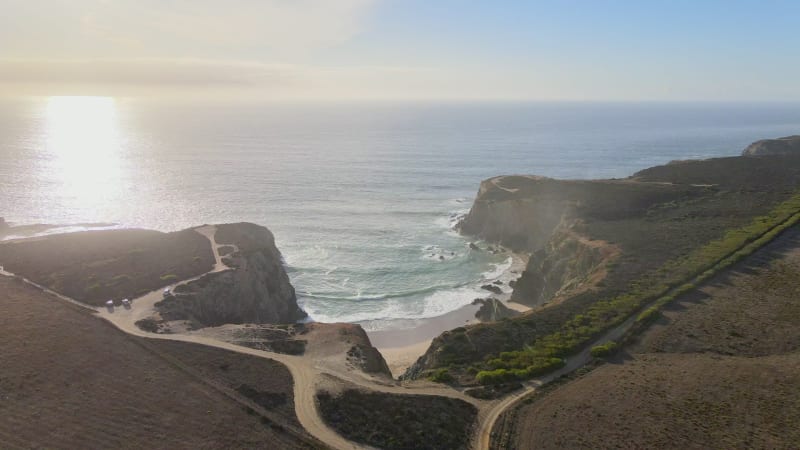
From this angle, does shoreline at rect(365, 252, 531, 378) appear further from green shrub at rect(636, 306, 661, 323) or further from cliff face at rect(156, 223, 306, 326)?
green shrub at rect(636, 306, 661, 323)

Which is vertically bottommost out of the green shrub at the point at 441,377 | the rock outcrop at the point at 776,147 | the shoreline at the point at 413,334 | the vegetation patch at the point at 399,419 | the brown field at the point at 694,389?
the shoreline at the point at 413,334

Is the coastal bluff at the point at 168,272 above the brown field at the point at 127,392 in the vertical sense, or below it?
above

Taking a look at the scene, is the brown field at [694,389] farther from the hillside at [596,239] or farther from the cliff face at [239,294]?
the cliff face at [239,294]

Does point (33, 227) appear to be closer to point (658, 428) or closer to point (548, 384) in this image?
point (548, 384)

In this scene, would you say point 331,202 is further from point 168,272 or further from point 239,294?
point 168,272

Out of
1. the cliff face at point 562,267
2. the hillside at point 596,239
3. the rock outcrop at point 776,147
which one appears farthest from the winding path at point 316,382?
the rock outcrop at point 776,147

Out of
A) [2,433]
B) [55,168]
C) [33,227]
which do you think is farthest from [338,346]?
[55,168]

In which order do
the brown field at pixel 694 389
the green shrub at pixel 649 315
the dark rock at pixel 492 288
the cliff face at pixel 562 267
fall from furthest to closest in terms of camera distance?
1. the dark rock at pixel 492 288
2. the cliff face at pixel 562 267
3. the green shrub at pixel 649 315
4. the brown field at pixel 694 389
